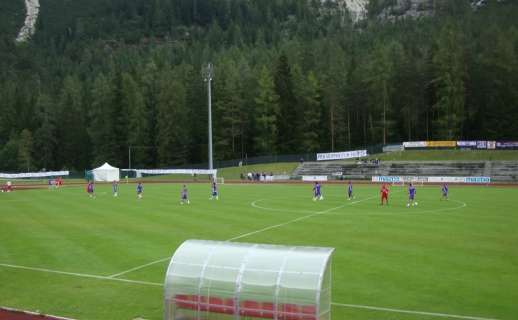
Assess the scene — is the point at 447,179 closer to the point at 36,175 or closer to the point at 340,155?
the point at 340,155

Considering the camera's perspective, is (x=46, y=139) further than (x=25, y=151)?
Yes

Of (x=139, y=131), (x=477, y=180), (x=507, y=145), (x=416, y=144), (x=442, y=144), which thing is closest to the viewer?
(x=477, y=180)

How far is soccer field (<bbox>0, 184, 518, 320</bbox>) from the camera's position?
50.6ft

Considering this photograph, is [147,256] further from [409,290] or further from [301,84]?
[301,84]

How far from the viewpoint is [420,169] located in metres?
68.3

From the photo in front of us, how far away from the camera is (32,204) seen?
4400 centimetres

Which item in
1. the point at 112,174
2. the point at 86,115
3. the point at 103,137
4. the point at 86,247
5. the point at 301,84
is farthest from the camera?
the point at 86,115

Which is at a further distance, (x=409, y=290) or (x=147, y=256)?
(x=147, y=256)

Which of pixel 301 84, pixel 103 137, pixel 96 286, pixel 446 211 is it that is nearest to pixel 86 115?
pixel 103 137

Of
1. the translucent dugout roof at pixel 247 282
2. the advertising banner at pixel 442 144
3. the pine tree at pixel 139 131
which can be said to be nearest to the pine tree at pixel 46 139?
the pine tree at pixel 139 131

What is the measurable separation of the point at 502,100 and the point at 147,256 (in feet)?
249

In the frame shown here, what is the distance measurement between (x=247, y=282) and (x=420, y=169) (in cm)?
6037

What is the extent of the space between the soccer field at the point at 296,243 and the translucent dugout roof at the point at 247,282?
2981mm

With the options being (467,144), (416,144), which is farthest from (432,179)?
(416,144)
